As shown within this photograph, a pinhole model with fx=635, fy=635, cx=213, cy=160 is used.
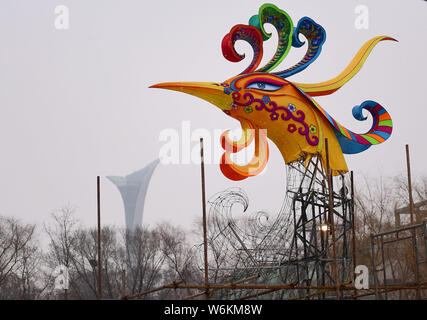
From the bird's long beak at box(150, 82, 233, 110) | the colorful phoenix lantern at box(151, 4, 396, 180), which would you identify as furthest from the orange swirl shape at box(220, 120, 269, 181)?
the bird's long beak at box(150, 82, 233, 110)

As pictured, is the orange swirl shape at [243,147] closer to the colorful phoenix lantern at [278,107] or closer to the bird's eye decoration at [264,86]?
the colorful phoenix lantern at [278,107]

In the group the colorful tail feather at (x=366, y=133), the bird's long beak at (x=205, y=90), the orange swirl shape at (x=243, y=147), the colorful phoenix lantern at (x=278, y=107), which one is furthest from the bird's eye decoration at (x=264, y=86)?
the colorful tail feather at (x=366, y=133)

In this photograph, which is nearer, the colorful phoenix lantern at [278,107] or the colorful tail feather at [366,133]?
the colorful phoenix lantern at [278,107]

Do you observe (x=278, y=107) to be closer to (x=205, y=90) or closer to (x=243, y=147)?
(x=243, y=147)

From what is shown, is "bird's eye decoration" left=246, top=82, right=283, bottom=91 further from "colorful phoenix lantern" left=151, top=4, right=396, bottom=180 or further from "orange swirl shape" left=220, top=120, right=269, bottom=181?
"orange swirl shape" left=220, top=120, right=269, bottom=181

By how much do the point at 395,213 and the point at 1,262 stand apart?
51.4 ft

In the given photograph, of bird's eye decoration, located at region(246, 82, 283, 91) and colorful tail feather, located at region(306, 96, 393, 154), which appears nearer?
bird's eye decoration, located at region(246, 82, 283, 91)

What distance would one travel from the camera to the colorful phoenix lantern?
13.1 m

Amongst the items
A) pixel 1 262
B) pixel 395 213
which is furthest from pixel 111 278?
pixel 395 213

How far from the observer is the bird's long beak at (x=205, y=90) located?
13141 mm

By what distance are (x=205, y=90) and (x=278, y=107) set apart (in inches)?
61.3

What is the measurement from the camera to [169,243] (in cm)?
2769

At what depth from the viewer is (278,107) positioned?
13.2 metres

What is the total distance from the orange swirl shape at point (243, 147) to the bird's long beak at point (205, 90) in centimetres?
61
